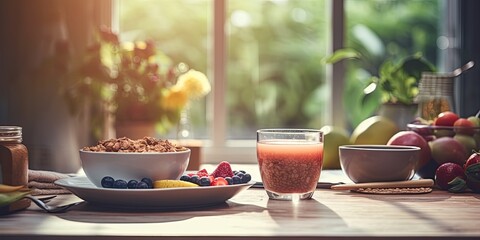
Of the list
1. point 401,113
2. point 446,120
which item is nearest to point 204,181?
point 446,120

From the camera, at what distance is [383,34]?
3.20m

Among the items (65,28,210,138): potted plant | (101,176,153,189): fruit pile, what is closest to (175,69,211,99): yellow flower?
(65,28,210,138): potted plant

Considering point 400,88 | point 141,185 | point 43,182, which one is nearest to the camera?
point 141,185

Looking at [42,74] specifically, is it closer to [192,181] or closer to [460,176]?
→ [192,181]

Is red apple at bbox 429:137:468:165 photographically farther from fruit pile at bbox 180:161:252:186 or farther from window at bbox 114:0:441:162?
window at bbox 114:0:441:162

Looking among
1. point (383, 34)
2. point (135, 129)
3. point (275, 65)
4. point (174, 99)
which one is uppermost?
point (383, 34)

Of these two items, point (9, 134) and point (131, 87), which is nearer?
point (9, 134)

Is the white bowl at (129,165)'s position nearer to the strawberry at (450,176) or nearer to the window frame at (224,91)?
the strawberry at (450,176)

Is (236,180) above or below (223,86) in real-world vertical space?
below

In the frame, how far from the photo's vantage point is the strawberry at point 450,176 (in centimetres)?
161

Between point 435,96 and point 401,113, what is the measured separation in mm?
231

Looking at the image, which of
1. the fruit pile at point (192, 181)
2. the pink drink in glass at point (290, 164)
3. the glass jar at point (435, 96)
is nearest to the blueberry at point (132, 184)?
the fruit pile at point (192, 181)

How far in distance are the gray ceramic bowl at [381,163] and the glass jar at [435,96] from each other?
43 centimetres

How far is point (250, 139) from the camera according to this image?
10.4 ft
